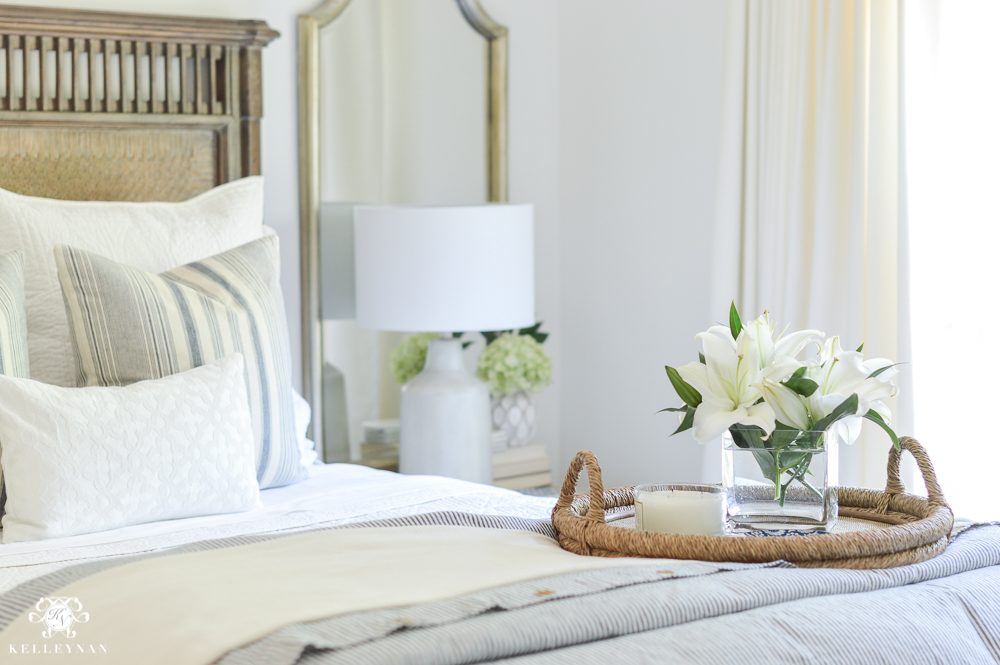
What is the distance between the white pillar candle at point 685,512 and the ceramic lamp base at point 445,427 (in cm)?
125

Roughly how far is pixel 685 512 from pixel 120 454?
2.67 ft

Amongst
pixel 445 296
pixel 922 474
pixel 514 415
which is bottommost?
pixel 514 415

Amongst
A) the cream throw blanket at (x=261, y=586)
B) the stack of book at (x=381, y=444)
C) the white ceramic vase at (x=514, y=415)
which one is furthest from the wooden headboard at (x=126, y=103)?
the cream throw blanket at (x=261, y=586)

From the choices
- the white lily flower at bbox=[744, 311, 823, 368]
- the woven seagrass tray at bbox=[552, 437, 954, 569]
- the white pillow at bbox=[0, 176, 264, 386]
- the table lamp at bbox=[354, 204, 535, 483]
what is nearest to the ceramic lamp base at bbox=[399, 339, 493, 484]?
the table lamp at bbox=[354, 204, 535, 483]

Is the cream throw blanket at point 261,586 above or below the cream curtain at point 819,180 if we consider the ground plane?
below

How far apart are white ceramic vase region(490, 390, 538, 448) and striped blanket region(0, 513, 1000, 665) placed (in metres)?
1.74

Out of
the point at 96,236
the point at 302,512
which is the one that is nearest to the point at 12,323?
the point at 96,236

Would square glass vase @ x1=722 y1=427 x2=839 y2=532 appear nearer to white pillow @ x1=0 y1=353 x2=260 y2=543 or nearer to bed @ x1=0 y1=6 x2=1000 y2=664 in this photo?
bed @ x1=0 y1=6 x2=1000 y2=664

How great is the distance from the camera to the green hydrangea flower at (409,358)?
2.72 metres

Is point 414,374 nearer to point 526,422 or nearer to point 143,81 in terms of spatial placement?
point 526,422

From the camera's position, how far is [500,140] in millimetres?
2996

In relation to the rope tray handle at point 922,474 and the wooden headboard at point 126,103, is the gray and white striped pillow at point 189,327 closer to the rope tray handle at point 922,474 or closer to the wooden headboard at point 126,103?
the wooden headboard at point 126,103

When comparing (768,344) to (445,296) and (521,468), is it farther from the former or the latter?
(521,468)

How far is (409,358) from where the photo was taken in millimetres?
2717
